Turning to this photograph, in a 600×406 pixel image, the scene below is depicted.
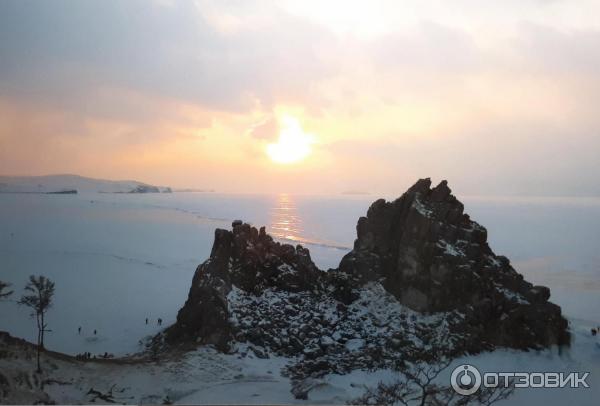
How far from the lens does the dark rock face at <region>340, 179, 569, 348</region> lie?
35281 mm

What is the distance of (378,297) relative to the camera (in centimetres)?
3972

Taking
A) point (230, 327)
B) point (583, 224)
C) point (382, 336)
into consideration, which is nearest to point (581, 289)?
point (382, 336)

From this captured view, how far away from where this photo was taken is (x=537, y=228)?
14038cm

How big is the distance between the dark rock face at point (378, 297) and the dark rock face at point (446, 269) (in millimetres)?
93

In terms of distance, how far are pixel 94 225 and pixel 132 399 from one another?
96.9m

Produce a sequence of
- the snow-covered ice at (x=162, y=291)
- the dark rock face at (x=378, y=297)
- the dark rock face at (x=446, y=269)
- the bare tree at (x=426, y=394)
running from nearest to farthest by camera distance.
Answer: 1. the bare tree at (x=426, y=394)
2. the snow-covered ice at (x=162, y=291)
3. the dark rock face at (x=378, y=297)
4. the dark rock face at (x=446, y=269)

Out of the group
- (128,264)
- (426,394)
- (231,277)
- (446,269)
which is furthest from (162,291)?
(426,394)

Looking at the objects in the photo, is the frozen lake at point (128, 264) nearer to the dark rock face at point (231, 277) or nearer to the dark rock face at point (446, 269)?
the dark rock face at point (231, 277)

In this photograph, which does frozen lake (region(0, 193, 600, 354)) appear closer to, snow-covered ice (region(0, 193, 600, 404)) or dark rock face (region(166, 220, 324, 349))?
snow-covered ice (region(0, 193, 600, 404))

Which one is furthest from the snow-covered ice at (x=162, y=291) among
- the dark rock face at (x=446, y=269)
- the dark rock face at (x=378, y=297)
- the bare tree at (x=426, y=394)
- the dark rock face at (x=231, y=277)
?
the bare tree at (x=426, y=394)

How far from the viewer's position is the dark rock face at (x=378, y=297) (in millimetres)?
33781

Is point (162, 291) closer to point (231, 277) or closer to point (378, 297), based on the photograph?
point (231, 277)

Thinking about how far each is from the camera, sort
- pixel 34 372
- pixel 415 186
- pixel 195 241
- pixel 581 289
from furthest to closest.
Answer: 1. pixel 195 241
2. pixel 581 289
3. pixel 415 186
4. pixel 34 372

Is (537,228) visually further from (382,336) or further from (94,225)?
(94,225)
